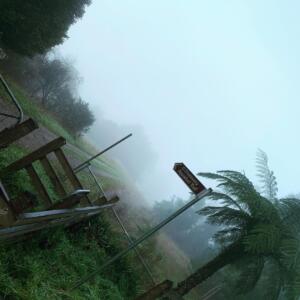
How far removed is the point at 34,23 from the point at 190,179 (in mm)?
9240

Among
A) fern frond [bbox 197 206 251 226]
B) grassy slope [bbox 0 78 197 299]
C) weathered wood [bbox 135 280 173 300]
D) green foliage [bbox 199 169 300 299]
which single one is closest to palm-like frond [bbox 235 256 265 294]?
green foliage [bbox 199 169 300 299]

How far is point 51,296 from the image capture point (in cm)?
494

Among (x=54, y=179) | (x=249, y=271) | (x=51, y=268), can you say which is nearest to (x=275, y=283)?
(x=249, y=271)

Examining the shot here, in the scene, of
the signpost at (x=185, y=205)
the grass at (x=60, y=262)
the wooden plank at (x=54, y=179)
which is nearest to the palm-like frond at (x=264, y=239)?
the grass at (x=60, y=262)

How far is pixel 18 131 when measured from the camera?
5258 millimetres

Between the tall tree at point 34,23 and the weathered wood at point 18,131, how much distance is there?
7.35 m

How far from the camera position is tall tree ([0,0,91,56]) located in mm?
11641

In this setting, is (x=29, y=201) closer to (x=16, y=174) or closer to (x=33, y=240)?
(x=33, y=240)

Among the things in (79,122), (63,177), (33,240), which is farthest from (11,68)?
(33,240)

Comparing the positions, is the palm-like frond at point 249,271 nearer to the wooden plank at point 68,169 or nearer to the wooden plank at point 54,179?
the wooden plank at point 68,169

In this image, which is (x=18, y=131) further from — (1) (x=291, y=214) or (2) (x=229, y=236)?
(1) (x=291, y=214)

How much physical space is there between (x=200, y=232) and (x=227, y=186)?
102 ft

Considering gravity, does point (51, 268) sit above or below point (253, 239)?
above

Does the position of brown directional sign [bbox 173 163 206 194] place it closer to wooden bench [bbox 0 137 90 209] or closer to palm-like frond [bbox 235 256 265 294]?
wooden bench [bbox 0 137 90 209]
